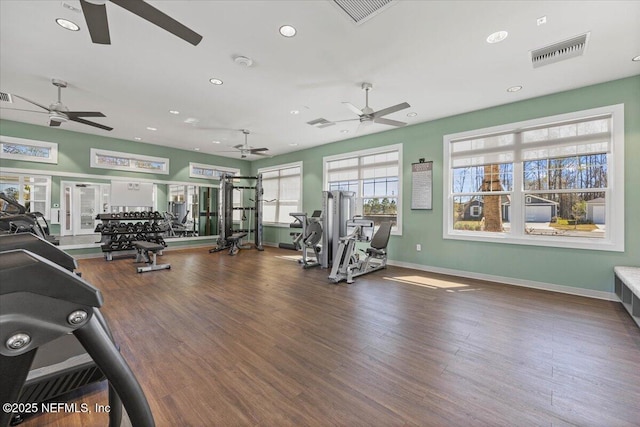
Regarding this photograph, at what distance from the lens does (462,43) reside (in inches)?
120

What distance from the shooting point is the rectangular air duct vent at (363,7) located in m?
2.45

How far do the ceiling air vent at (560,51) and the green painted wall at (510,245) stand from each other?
1.25 m

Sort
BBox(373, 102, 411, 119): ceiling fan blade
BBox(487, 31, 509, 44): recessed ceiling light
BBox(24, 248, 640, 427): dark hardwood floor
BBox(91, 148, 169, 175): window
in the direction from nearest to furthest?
BBox(24, 248, 640, 427): dark hardwood floor, BBox(487, 31, 509, 44): recessed ceiling light, BBox(373, 102, 411, 119): ceiling fan blade, BBox(91, 148, 169, 175): window

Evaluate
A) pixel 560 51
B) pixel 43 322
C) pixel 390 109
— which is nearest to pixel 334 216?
pixel 390 109

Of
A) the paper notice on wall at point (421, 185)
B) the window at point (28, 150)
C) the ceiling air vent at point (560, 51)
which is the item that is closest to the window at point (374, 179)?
the paper notice on wall at point (421, 185)

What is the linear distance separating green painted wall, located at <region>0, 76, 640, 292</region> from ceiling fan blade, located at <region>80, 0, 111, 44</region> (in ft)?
16.8

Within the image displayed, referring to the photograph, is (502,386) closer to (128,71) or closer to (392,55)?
(392,55)

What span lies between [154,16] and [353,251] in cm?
423

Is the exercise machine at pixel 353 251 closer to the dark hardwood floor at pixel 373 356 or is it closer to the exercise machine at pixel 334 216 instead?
the exercise machine at pixel 334 216

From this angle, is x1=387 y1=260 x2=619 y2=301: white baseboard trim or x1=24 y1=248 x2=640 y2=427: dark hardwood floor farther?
x1=387 y1=260 x2=619 y2=301: white baseboard trim

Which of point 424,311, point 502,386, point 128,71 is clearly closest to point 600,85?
point 424,311

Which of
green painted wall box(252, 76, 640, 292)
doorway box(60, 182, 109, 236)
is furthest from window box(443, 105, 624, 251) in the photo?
doorway box(60, 182, 109, 236)

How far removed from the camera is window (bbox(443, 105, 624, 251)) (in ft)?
12.8

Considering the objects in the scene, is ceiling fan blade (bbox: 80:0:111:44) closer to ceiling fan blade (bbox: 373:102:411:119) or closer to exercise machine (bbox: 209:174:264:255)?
ceiling fan blade (bbox: 373:102:411:119)
